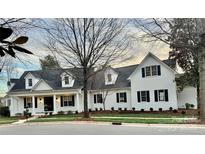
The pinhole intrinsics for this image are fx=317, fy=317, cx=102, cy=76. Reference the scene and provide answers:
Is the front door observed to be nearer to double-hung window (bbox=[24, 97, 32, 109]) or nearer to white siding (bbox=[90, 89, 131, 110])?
double-hung window (bbox=[24, 97, 32, 109])

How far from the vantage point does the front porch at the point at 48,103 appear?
458 cm

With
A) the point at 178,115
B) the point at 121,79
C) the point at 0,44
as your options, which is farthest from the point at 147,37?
the point at 0,44

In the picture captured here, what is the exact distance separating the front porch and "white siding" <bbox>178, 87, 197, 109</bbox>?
1462 mm

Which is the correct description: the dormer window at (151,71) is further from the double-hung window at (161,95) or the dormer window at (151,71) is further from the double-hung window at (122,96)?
→ the double-hung window at (122,96)

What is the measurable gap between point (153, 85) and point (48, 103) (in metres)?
1.56

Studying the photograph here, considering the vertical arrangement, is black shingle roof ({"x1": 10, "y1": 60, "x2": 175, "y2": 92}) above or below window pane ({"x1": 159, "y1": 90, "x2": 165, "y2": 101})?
above

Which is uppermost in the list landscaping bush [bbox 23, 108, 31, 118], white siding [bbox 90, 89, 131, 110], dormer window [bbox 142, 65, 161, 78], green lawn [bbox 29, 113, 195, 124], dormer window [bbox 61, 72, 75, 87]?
dormer window [bbox 142, 65, 161, 78]

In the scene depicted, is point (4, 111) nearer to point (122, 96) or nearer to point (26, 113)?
point (26, 113)

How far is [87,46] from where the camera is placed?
180 inches

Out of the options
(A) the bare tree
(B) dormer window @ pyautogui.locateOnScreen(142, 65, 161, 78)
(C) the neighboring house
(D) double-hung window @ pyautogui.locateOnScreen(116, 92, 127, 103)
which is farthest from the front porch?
(A) the bare tree

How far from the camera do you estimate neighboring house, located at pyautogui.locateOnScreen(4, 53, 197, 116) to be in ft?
14.6

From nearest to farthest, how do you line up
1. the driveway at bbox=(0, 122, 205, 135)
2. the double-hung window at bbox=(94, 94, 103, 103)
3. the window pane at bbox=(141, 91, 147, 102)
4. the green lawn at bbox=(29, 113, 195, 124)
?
1. the driveway at bbox=(0, 122, 205, 135)
2. the green lawn at bbox=(29, 113, 195, 124)
3. the window pane at bbox=(141, 91, 147, 102)
4. the double-hung window at bbox=(94, 94, 103, 103)
